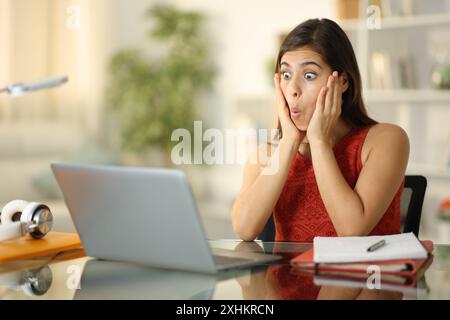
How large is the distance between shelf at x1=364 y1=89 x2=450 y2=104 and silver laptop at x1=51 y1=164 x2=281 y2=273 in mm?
2855

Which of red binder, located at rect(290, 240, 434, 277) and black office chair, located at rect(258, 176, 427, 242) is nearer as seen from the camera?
red binder, located at rect(290, 240, 434, 277)

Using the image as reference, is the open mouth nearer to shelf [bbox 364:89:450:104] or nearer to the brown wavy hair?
the brown wavy hair

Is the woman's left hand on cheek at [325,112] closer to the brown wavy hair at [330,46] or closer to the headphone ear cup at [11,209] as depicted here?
the brown wavy hair at [330,46]

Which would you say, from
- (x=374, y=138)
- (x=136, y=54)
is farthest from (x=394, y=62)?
(x=374, y=138)

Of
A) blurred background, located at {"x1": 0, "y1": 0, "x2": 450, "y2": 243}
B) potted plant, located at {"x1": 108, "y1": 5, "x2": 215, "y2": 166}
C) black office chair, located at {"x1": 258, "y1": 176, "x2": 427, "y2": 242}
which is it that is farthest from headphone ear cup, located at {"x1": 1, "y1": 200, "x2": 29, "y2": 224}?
potted plant, located at {"x1": 108, "y1": 5, "x2": 215, "y2": 166}

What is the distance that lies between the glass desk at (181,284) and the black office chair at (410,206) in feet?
1.58

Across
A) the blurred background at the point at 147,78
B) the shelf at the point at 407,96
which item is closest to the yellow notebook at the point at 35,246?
the blurred background at the point at 147,78

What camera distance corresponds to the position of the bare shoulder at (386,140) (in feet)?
5.45

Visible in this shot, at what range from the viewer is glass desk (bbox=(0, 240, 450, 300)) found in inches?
38.0

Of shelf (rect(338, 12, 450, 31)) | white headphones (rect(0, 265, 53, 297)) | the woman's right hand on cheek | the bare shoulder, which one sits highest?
shelf (rect(338, 12, 450, 31))

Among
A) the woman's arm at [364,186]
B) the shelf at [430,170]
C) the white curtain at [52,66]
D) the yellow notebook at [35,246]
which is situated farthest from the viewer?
the white curtain at [52,66]

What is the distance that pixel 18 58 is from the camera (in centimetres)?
491

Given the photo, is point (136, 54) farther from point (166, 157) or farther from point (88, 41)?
point (166, 157)
